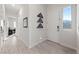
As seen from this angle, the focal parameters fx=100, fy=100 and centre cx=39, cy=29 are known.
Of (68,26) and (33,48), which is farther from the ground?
(68,26)

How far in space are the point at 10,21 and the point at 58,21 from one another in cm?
109

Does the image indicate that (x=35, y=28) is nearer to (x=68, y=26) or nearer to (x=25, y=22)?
(x=25, y=22)

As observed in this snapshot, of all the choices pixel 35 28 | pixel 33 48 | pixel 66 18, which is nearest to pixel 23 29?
pixel 35 28

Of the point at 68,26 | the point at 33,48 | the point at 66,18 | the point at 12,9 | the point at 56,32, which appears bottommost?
the point at 33,48

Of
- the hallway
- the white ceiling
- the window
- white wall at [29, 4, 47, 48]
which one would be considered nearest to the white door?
the window

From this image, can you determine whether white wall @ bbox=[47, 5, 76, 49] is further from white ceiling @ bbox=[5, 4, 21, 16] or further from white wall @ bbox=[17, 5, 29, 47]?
white ceiling @ bbox=[5, 4, 21, 16]

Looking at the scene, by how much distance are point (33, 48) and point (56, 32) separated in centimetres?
65

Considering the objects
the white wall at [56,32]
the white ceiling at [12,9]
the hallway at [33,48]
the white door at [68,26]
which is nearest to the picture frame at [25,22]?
the white ceiling at [12,9]

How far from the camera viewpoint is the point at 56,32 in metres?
2.34

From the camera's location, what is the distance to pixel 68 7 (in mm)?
2199
